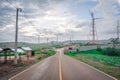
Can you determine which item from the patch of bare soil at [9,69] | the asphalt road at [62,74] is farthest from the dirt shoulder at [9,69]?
the asphalt road at [62,74]

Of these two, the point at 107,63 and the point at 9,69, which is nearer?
the point at 9,69

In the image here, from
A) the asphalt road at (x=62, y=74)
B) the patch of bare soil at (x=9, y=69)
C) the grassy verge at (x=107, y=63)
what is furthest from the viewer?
the grassy verge at (x=107, y=63)

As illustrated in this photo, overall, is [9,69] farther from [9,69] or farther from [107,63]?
[107,63]

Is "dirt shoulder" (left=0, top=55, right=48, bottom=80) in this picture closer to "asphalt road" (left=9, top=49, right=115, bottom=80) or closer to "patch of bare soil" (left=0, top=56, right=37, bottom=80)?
"patch of bare soil" (left=0, top=56, right=37, bottom=80)

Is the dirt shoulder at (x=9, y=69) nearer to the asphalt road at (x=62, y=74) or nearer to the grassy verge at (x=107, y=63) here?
the asphalt road at (x=62, y=74)

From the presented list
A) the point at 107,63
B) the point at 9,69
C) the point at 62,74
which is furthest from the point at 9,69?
the point at 107,63

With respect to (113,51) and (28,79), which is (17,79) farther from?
(113,51)

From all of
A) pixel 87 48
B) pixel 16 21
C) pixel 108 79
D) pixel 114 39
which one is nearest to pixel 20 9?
pixel 16 21

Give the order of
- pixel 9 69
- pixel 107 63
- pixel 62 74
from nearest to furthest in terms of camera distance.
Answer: pixel 62 74, pixel 9 69, pixel 107 63

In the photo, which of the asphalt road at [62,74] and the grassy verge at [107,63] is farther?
the grassy verge at [107,63]

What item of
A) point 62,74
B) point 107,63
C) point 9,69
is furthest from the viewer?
point 107,63

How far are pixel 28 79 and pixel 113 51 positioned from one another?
57.6 meters

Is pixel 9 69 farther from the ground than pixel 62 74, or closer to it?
closer to it

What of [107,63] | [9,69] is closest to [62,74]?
[9,69]
